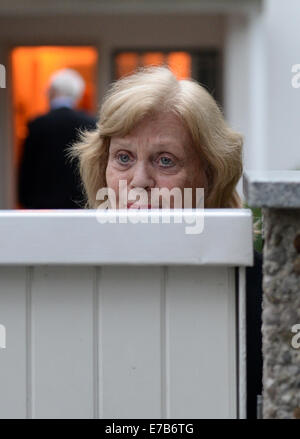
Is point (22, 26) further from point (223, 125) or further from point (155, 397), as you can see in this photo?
point (155, 397)

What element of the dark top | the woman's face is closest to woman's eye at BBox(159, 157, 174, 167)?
the woman's face

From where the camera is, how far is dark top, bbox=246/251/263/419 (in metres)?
1.92

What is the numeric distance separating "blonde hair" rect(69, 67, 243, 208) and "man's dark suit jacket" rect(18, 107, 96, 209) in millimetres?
4646

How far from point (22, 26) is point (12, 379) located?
1084 cm

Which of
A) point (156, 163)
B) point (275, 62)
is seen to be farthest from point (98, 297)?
point (275, 62)

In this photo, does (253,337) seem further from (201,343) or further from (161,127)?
(161,127)

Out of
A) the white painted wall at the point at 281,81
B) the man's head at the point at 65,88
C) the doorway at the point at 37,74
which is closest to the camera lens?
the man's head at the point at 65,88

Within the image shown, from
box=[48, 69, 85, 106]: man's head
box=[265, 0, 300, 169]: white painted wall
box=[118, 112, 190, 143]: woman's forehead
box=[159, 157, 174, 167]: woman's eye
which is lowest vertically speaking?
box=[159, 157, 174, 167]: woman's eye

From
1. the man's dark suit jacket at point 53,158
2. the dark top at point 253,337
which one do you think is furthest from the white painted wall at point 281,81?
the dark top at point 253,337

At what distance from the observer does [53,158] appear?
7590 mm

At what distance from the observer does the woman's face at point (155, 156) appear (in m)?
2.57

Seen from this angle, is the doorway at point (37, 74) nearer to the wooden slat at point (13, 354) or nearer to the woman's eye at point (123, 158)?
the woman's eye at point (123, 158)

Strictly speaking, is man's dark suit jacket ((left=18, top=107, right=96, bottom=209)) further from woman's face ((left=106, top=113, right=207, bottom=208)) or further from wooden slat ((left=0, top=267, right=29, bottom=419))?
wooden slat ((left=0, top=267, right=29, bottom=419))

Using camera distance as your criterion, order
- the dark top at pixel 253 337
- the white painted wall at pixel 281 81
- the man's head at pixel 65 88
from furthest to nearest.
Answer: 1. the white painted wall at pixel 281 81
2. the man's head at pixel 65 88
3. the dark top at pixel 253 337
